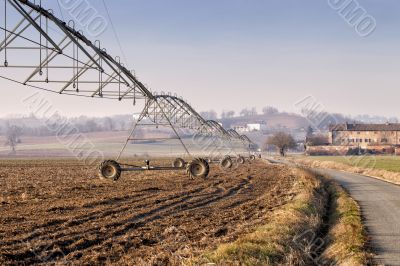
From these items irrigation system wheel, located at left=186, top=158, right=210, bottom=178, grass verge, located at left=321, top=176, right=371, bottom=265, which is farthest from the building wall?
grass verge, located at left=321, top=176, right=371, bottom=265

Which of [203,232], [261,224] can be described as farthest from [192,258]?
[261,224]

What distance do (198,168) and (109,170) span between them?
228 inches

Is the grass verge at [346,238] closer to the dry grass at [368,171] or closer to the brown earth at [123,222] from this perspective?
the brown earth at [123,222]

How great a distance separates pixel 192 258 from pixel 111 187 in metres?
18.4

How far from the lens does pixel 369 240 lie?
15.7 m

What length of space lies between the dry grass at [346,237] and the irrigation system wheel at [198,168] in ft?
33.5

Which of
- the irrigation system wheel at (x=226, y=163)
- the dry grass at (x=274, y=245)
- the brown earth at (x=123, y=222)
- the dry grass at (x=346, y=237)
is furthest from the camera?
the irrigation system wheel at (x=226, y=163)

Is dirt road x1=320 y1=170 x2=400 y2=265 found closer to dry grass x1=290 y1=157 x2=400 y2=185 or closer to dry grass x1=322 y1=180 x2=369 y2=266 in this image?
dry grass x1=322 y1=180 x2=369 y2=266

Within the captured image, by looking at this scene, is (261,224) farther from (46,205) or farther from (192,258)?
(46,205)

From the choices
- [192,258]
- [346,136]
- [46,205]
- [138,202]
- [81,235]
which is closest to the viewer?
[192,258]

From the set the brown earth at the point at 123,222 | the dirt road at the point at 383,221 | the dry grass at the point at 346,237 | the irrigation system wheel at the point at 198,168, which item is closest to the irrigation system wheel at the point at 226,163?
the irrigation system wheel at the point at 198,168

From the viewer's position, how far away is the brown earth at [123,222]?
12.2 meters

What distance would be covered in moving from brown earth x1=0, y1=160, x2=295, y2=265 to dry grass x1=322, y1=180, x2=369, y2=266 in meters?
2.36

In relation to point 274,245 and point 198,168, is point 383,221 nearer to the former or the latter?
point 274,245
